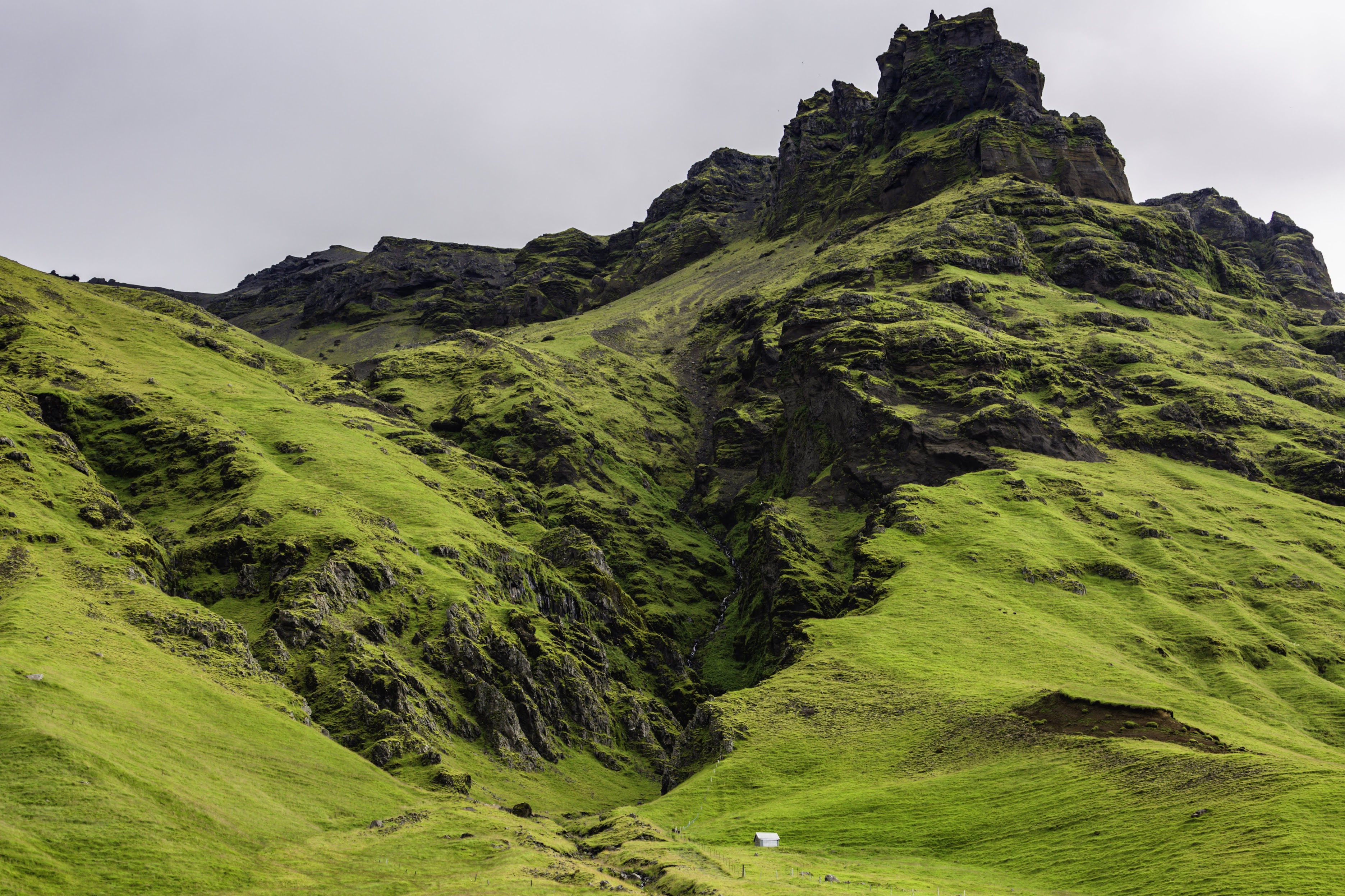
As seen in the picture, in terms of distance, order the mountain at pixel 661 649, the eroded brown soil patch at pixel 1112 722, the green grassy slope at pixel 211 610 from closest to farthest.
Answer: the green grassy slope at pixel 211 610 < the mountain at pixel 661 649 < the eroded brown soil patch at pixel 1112 722

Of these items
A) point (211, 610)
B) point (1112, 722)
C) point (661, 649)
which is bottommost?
point (661, 649)

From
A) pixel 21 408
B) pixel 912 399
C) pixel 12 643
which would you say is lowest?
pixel 12 643

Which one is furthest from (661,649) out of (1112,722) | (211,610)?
(1112,722)

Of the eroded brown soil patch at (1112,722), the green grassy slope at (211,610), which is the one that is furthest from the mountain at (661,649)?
the green grassy slope at (211,610)

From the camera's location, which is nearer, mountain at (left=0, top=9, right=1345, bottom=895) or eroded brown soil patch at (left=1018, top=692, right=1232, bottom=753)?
mountain at (left=0, top=9, right=1345, bottom=895)

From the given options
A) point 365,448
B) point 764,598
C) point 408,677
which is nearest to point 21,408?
point 365,448

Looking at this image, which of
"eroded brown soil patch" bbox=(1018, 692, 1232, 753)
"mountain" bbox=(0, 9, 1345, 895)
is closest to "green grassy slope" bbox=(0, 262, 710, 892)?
"mountain" bbox=(0, 9, 1345, 895)

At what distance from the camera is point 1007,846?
68438 millimetres

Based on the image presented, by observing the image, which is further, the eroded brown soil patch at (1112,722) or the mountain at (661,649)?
the eroded brown soil patch at (1112,722)

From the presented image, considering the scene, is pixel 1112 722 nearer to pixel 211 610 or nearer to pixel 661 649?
pixel 661 649

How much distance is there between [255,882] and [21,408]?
104 m

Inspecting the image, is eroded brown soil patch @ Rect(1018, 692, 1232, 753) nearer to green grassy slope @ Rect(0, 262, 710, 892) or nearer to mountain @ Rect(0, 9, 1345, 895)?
mountain @ Rect(0, 9, 1345, 895)

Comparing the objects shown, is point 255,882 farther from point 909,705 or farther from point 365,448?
point 365,448

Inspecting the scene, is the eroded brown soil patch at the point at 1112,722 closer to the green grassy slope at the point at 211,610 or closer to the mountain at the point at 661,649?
the mountain at the point at 661,649
